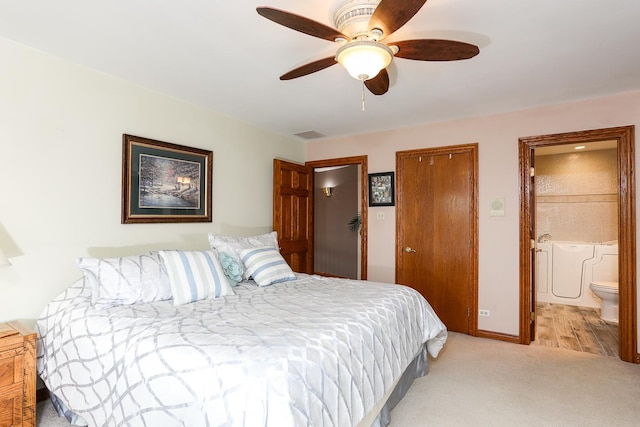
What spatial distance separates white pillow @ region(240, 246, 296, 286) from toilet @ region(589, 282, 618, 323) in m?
3.79

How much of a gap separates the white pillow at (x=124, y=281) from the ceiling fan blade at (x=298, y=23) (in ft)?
5.75

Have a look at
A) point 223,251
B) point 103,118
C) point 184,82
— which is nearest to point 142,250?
point 223,251

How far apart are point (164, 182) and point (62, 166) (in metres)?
0.76

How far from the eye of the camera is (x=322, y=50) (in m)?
2.24

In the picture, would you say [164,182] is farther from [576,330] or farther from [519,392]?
[576,330]

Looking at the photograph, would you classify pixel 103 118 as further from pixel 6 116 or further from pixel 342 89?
pixel 342 89

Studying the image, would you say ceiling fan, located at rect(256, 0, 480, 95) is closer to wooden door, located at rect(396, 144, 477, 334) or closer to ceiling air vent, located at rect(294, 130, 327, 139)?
wooden door, located at rect(396, 144, 477, 334)

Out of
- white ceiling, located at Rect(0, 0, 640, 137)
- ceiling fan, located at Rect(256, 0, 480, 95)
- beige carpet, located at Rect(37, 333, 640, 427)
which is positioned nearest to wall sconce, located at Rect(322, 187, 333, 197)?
white ceiling, located at Rect(0, 0, 640, 137)

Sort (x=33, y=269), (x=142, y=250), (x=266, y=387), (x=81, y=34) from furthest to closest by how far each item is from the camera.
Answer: (x=142, y=250)
(x=33, y=269)
(x=81, y=34)
(x=266, y=387)

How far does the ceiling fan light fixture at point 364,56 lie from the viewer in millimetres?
1630

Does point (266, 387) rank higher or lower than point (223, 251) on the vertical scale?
lower

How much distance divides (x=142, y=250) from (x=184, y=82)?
Answer: 56.3 inches

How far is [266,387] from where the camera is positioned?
1205 mm

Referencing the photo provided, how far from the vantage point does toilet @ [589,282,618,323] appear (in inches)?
157
